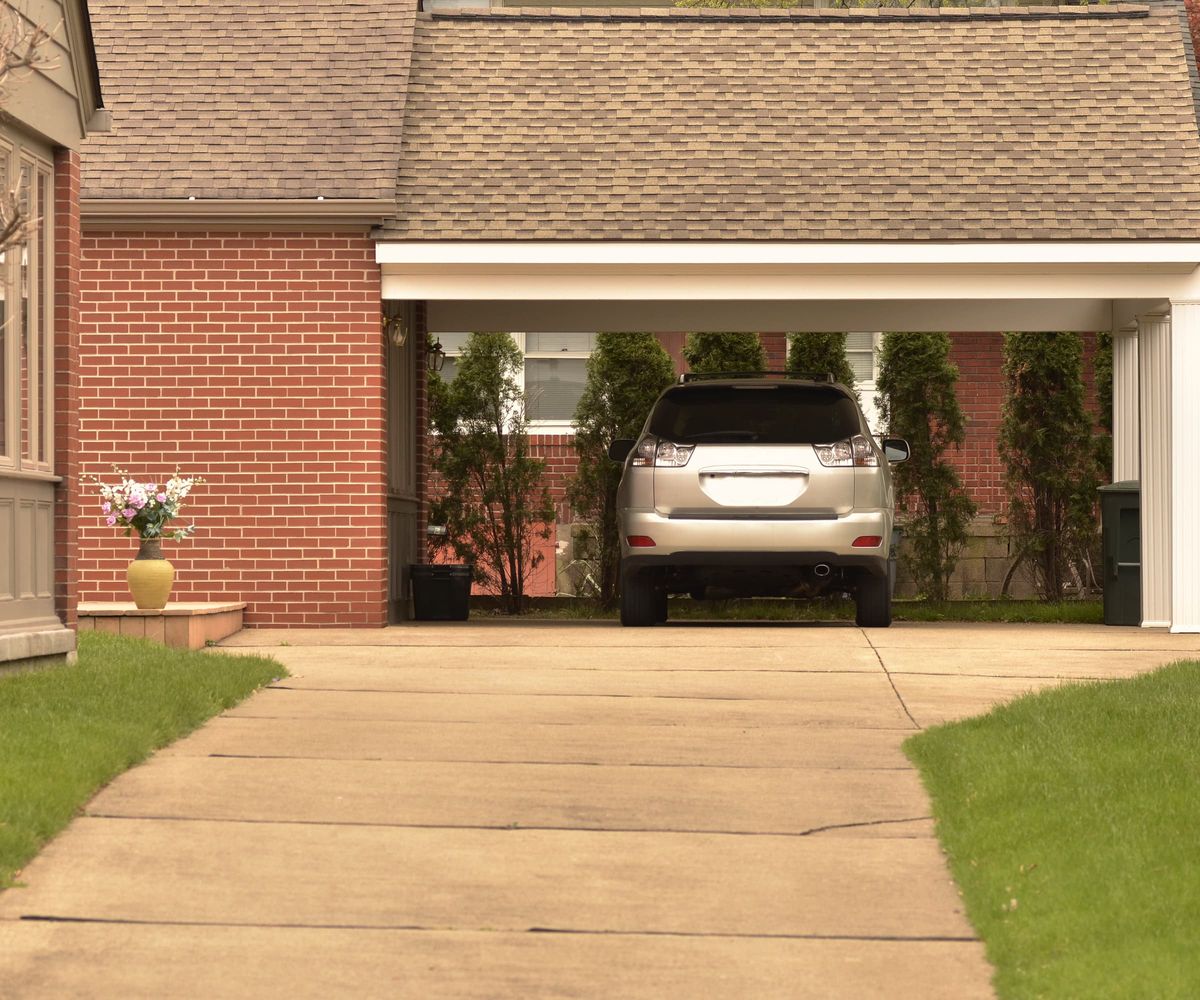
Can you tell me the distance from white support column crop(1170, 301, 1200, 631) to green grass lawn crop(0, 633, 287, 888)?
7040 mm

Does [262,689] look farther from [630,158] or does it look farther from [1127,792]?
[630,158]

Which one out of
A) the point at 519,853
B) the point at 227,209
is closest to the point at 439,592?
the point at 227,209

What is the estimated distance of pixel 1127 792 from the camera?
22.3 ft

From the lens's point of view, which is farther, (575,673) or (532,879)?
(575,673)

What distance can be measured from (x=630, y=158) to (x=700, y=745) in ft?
25.3

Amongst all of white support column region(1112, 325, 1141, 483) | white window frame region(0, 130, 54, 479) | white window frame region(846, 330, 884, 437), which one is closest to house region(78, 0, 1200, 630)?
white support column region(1112, 325, 1141, 483)

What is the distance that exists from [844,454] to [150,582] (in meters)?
4.75

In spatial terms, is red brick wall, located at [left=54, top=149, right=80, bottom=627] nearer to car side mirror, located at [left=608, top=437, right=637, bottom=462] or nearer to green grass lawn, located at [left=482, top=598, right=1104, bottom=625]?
car side mirror, located at [left=608, top=437, right=637, bottom=462]

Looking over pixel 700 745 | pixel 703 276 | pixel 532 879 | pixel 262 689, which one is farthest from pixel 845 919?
pixel 703 276

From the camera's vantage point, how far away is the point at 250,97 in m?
14.9

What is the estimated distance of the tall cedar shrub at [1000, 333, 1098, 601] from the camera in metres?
19.2

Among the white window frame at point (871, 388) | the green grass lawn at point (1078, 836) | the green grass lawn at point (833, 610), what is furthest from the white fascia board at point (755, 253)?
the white window frame at point (871, 388)

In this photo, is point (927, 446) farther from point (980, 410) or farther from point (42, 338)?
point (42, 338)

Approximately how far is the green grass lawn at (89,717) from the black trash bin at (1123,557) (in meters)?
7.65
